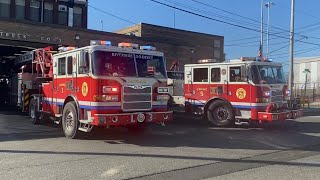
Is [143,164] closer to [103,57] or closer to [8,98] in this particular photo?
[103,57]

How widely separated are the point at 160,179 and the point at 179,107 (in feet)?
33.7

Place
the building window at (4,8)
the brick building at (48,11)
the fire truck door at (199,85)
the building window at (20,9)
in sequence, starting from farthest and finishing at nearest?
the building window at (20,9) < the brick building at (48,11) < the building window at (4,8) < the fire truck door at (199,85)

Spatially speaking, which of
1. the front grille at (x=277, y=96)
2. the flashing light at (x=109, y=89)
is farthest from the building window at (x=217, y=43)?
the flashing light at (x=109, y=89)

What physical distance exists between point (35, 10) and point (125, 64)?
90.9 ft

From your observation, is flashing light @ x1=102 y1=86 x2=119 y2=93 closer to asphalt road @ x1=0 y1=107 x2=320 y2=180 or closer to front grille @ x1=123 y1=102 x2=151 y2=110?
front grille @ x1=123 y1=102 x2=151 y2=110

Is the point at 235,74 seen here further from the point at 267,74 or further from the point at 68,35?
the point at 68,35

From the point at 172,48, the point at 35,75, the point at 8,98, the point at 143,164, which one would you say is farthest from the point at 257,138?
the point at 172,48

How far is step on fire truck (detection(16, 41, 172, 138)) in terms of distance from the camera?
1142cm

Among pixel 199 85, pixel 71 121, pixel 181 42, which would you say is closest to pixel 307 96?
pixel 181 42

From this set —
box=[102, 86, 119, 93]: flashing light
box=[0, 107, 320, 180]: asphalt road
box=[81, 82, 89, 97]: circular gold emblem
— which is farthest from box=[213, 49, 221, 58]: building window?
A: box=[102, 86, 119, 93]: flashing light

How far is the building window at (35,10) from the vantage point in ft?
121

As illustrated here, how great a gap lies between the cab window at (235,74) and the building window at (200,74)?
1.27m

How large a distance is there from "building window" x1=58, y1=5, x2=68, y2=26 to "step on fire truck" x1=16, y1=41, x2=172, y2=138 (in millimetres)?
25688

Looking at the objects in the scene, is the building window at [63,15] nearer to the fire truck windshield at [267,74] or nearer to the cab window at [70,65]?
the fire truck windshield at [267,74]
